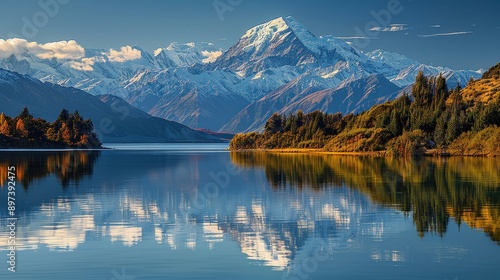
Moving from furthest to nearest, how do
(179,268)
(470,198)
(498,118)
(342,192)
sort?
(498,118), (342,192), (470,198), (179,268)

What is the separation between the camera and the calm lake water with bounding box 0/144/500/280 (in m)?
36.0

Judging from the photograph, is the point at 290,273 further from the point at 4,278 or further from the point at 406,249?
the point at 4,278

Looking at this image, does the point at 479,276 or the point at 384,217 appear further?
the point at 384,217

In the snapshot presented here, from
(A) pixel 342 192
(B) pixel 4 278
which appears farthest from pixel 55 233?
(A) pixel 342 192

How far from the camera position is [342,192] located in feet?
243

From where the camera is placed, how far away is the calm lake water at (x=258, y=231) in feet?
118

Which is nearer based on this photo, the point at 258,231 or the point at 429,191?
the point at 258,231

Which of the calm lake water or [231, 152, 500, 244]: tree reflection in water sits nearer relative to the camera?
the calm lake water

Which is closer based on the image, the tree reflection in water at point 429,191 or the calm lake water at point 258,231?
the calm lake water at point 258,231

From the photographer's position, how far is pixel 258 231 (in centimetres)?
4738

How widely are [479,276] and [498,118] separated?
15107 cm

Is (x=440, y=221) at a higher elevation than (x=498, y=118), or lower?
lower

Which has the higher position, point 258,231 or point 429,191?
point 429,191

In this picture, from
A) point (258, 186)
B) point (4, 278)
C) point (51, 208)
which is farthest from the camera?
point (258, 186)
